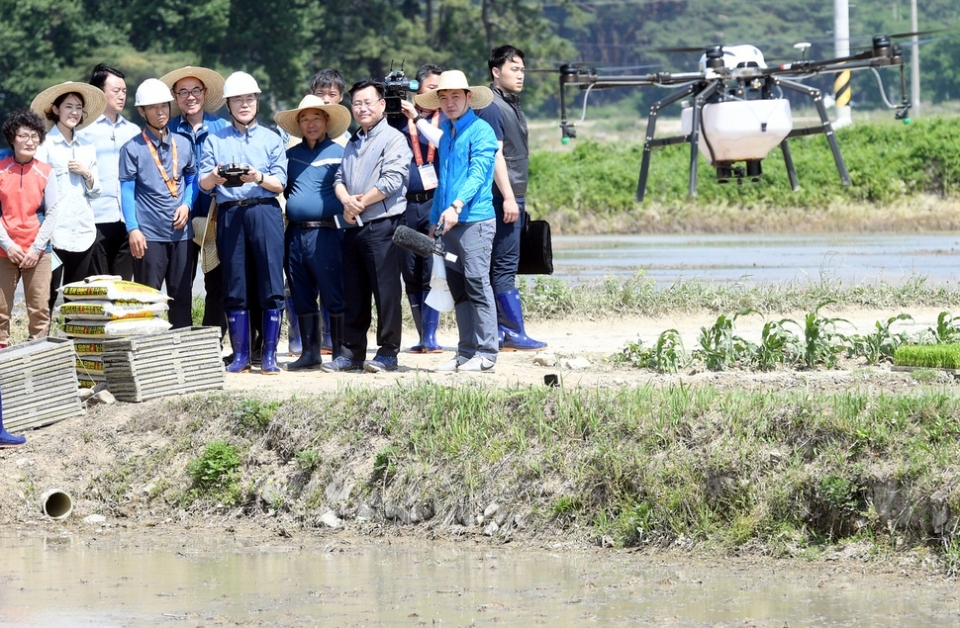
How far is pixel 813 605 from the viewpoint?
584 cm

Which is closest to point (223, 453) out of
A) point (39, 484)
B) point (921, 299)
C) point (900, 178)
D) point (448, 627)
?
point (39, 484)

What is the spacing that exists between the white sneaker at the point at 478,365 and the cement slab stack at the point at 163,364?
154cm

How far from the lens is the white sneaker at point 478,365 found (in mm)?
9273

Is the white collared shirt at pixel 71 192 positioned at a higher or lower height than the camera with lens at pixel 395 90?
lower

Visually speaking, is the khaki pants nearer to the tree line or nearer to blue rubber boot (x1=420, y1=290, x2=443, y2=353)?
blue rubber boot (x1=420, y1=290, x2=443, y2=353)

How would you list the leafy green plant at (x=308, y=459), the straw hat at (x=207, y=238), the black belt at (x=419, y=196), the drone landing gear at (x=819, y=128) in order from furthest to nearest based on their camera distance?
the drone landing gear at (x=819, y=128)
the black belt at (x=419, y=196)
the straw hat at (x=207, y=238)
the leafy green plant at (x=308, y=459)

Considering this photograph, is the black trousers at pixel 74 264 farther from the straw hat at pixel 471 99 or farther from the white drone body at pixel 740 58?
the white drone body at pixel 740 58

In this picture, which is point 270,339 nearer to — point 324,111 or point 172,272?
point 172,272

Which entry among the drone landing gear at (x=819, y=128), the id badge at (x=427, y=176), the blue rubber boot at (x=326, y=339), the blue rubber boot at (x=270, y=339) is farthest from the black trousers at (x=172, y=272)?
the drone landing gear at (x=819, y=128)

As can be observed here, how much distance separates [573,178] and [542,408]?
24513mm

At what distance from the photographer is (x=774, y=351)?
9.46m

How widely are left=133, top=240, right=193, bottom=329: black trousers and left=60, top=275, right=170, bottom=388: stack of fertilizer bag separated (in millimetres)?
434

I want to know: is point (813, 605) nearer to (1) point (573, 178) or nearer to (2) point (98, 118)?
(2) point (98, 118)

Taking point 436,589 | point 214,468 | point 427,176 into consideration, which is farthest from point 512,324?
point 436,589
